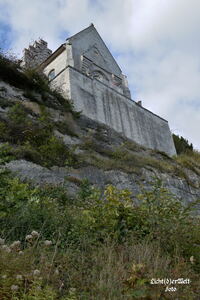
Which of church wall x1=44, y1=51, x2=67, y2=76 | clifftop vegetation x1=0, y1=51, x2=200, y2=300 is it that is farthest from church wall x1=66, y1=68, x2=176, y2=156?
clifftop vegetation x1=0, y1=51, x2=200, y2=300

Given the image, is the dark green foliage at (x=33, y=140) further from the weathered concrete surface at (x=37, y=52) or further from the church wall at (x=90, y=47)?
the weathered concrete surface at (x=37, y=52)

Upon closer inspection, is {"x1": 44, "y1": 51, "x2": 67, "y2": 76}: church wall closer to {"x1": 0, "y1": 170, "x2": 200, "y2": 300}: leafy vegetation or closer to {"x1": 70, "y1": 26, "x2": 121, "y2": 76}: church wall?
{"x1": 70, "y1": 26, "x2": 121, "y2": 76}: church wall

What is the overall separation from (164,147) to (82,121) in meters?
7.59

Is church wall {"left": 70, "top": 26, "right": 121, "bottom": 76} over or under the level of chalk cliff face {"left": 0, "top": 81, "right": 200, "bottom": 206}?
over

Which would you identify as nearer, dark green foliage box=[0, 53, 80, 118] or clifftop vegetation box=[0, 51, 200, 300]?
clifftop vegetation box=[0, 51, 200, 300]

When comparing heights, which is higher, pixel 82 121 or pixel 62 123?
pixel 82 121

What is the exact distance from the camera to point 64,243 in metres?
3.87

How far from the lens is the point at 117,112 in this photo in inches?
704

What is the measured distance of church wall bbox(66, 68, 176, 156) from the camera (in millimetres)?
16328

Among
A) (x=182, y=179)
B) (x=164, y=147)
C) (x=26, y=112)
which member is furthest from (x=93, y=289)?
(x=164, y=147)

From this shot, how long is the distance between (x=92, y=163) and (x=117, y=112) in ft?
28.0

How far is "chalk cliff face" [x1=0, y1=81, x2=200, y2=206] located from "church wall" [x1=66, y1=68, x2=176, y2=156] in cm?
217

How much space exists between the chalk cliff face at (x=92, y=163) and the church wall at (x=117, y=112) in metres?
2.17

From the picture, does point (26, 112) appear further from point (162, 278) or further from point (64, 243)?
point (162, 278)
